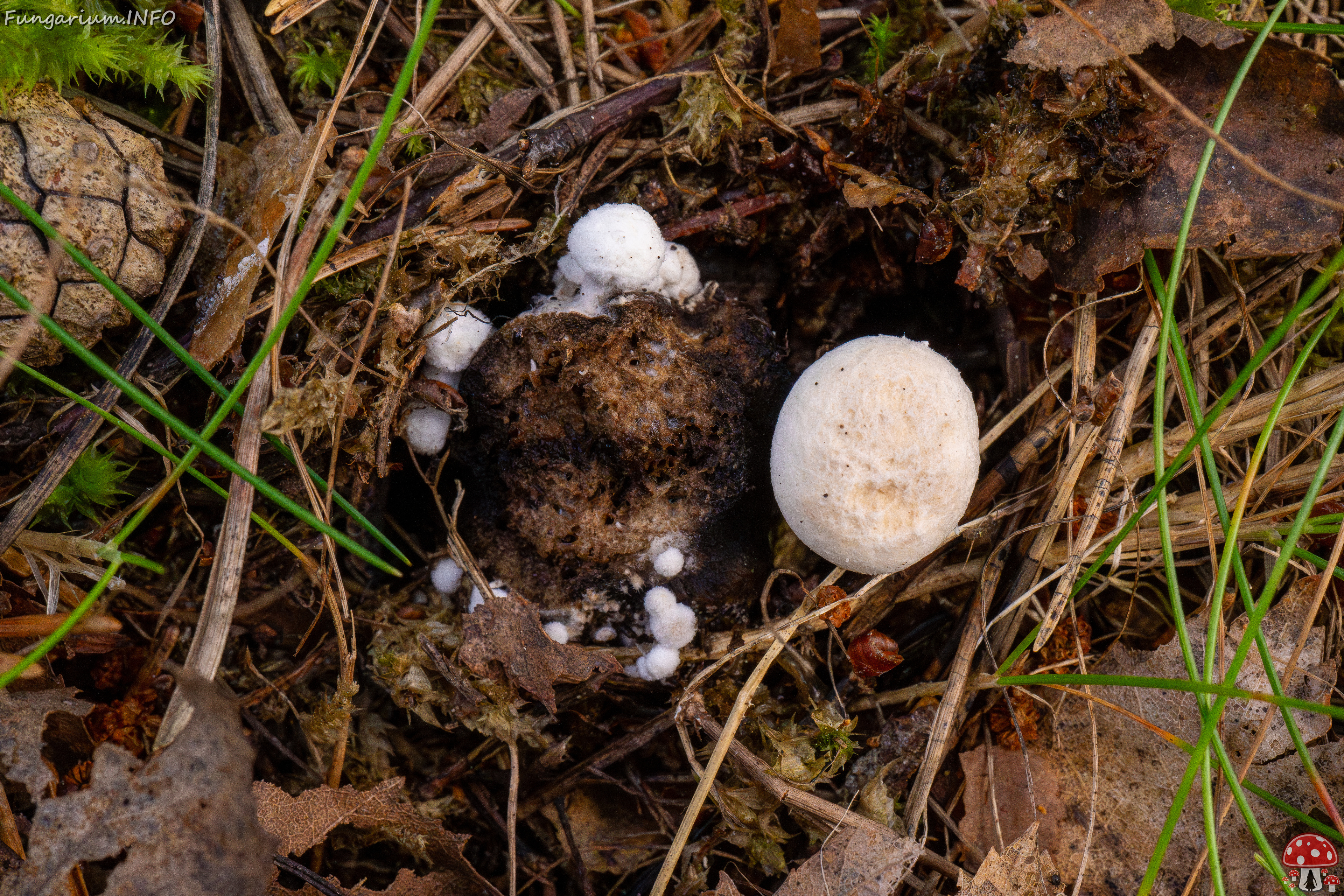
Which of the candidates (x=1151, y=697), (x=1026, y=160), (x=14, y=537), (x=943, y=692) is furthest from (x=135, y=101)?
(x=1151, y=697)

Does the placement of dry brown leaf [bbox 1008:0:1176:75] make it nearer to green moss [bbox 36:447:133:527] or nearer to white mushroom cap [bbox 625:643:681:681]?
white mushroom cap [bbox 625:643:681:681]

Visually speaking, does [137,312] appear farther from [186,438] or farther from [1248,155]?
[1248,155]

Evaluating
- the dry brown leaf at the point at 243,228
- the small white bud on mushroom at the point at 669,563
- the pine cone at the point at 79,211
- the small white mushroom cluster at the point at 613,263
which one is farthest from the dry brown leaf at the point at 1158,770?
the pine cone at the point at 79,211

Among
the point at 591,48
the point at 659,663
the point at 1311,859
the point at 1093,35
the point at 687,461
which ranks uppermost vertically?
the point at 591,48

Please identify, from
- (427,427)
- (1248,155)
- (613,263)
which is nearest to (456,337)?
(427,427)

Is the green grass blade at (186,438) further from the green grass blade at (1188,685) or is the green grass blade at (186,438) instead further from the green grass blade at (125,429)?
the green grass blade at (1188,685)

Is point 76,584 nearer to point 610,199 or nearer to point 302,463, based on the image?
point 302,463
